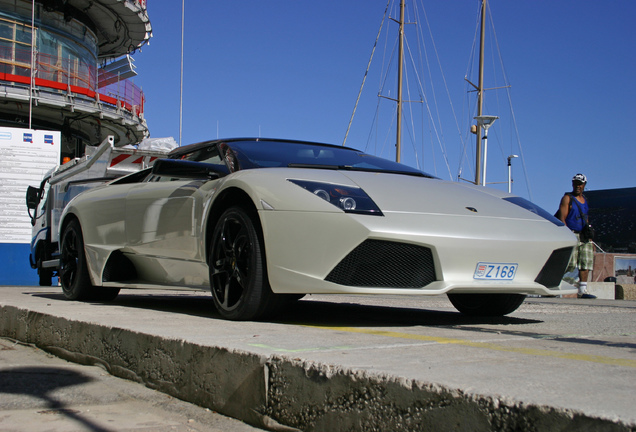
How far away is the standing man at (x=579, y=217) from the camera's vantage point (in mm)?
8812

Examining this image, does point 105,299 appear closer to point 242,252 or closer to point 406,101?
point 242,252

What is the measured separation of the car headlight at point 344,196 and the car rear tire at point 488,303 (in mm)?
1314

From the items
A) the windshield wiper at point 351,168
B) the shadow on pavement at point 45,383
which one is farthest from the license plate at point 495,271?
the shadow on pavement at point 45,383

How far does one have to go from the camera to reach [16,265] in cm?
1554

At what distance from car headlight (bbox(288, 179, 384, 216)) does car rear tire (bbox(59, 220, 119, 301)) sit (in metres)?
2.83

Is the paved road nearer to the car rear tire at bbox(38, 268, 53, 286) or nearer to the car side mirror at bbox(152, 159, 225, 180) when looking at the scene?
the car side mirror at bbox(152, 159, 225, 180)

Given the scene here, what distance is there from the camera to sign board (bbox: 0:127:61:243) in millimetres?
15773


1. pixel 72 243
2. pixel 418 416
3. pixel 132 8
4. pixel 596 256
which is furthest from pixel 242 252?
pixel 132 8

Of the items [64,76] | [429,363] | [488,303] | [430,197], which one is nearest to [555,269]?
[488,303]

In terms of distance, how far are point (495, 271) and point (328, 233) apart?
3.18 ft

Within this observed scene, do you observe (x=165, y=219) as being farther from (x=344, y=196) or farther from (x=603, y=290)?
(x=603, y=290)

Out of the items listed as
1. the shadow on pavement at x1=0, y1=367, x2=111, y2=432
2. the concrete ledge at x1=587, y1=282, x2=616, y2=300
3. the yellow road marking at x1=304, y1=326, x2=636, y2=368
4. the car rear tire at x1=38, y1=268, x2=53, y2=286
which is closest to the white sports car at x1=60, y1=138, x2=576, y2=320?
the yellow road marking at x1=304, y1=326, x2=636, y2=368

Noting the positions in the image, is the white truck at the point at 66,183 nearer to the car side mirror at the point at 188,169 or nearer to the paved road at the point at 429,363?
the car side mirror at the point at 188,169

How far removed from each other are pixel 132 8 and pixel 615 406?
98.2 ft
